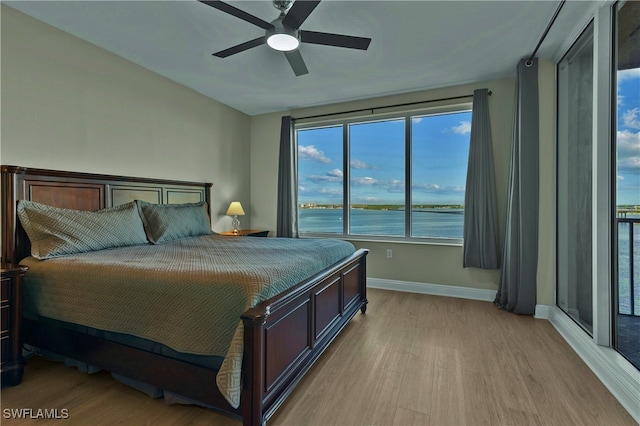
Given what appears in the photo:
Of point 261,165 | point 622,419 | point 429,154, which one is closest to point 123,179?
point 261,165

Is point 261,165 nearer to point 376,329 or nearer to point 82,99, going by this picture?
point 82,99

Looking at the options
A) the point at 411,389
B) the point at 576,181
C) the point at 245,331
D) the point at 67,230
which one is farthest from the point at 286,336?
the point at 576,181

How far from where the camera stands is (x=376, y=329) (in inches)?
113

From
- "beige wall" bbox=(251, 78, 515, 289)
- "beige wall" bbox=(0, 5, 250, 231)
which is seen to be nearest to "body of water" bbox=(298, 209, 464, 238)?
"beige wall" bbox=(251, 78, 515, 289)

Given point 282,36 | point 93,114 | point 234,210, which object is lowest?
point 234,210

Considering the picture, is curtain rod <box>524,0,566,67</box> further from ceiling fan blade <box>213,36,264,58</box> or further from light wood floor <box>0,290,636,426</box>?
light wood floor <box>0,290,636,426</box>

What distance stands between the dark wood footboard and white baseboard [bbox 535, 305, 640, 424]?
5.94 feet

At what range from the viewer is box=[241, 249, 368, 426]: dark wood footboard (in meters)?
1.44

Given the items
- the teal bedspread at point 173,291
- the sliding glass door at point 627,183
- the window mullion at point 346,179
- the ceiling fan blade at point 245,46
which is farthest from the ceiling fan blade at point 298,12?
the window mullion at point 346,179

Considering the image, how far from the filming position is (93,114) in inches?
114

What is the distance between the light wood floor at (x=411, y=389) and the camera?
5.44 feet

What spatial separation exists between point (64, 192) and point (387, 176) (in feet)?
12.1

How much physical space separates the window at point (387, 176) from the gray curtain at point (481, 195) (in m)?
0.25

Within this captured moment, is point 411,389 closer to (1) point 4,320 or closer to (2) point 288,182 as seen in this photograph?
(1) point 4,320
